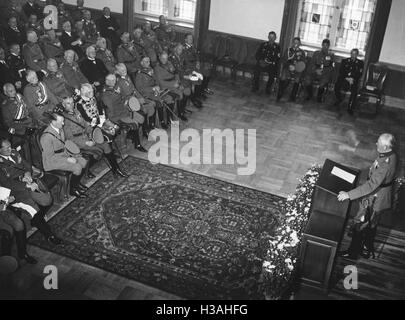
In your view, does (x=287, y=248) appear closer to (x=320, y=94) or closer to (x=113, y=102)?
(x=113, y=102)

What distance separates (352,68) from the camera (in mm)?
10758

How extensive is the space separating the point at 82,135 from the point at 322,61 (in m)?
6.08

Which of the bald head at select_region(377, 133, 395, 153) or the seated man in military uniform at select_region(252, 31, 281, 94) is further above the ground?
the bald head at select_region(377, 133, 395, 153)

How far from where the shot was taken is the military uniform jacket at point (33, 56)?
30.4ft

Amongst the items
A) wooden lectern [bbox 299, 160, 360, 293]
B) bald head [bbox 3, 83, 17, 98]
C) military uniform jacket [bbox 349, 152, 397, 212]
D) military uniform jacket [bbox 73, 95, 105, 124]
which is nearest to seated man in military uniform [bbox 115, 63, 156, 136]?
military uniform jacket [bbox 73, 95, 105, 124]

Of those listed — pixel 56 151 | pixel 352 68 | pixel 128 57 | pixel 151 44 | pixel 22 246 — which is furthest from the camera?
pixel 151 44

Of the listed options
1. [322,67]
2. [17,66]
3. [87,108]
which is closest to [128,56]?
[17,66]

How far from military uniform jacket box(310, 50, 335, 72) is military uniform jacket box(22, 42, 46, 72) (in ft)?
18.4

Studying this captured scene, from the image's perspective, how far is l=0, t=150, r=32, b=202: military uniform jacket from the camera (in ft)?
18.7

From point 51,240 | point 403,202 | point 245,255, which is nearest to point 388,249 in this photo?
point 403,202

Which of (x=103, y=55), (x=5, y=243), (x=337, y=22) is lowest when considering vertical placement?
(x=5, y=243)

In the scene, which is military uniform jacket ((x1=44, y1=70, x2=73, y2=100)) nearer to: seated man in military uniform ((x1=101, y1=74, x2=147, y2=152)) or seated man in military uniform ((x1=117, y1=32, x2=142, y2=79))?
seated man in military uniform ((x1=101, y1=74, x2=147, y2=152))

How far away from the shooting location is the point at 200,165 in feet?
26.5

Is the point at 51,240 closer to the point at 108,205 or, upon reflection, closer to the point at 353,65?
the point at 108,205
